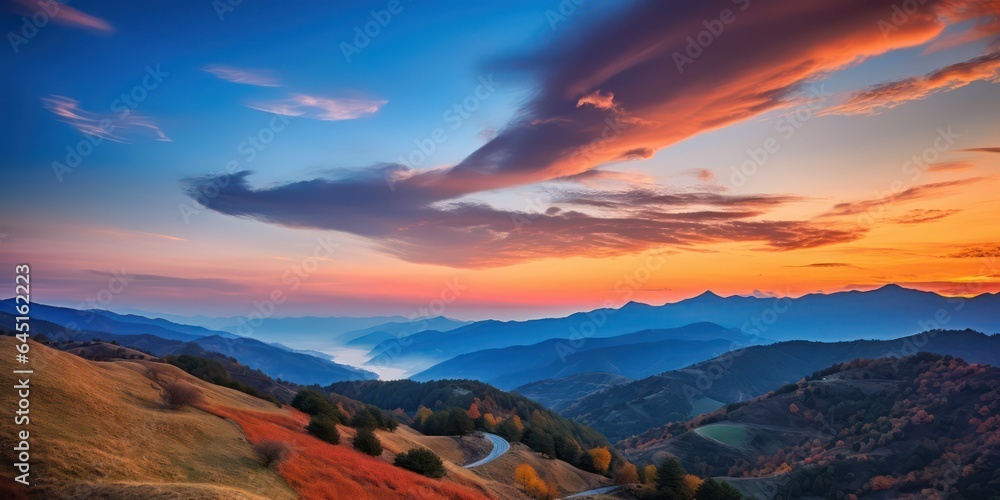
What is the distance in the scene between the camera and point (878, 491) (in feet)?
379

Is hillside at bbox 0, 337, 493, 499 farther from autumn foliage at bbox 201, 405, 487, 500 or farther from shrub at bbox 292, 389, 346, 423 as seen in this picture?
shrub at bbox 292, 389, 346, 423

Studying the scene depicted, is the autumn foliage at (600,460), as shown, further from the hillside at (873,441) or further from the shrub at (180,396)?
the shrub at (180,396)

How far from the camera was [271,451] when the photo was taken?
31.7 m

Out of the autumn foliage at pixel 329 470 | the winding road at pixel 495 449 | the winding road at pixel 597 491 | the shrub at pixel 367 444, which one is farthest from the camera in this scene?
the winding road at pixel 495 449

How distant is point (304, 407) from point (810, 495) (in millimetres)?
126276

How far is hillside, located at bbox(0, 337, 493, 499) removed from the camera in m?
19.2

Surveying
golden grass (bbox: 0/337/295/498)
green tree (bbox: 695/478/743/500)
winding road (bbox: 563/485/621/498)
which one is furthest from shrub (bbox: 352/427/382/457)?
green tree (bbox: 695/478/743/500)

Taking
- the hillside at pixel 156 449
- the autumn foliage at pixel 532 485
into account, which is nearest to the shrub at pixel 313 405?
the hillside at pixel 156 449

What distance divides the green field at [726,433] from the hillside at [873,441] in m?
0.37

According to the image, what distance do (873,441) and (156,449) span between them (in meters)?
185

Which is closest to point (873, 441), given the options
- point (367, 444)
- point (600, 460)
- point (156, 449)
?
point (600, 460)

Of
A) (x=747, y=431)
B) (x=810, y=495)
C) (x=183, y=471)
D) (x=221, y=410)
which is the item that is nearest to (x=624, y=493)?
(x=221, y=410)

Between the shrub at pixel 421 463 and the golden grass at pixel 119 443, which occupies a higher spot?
the golden grass at pixel 119 443

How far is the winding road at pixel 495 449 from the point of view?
2697 inches
